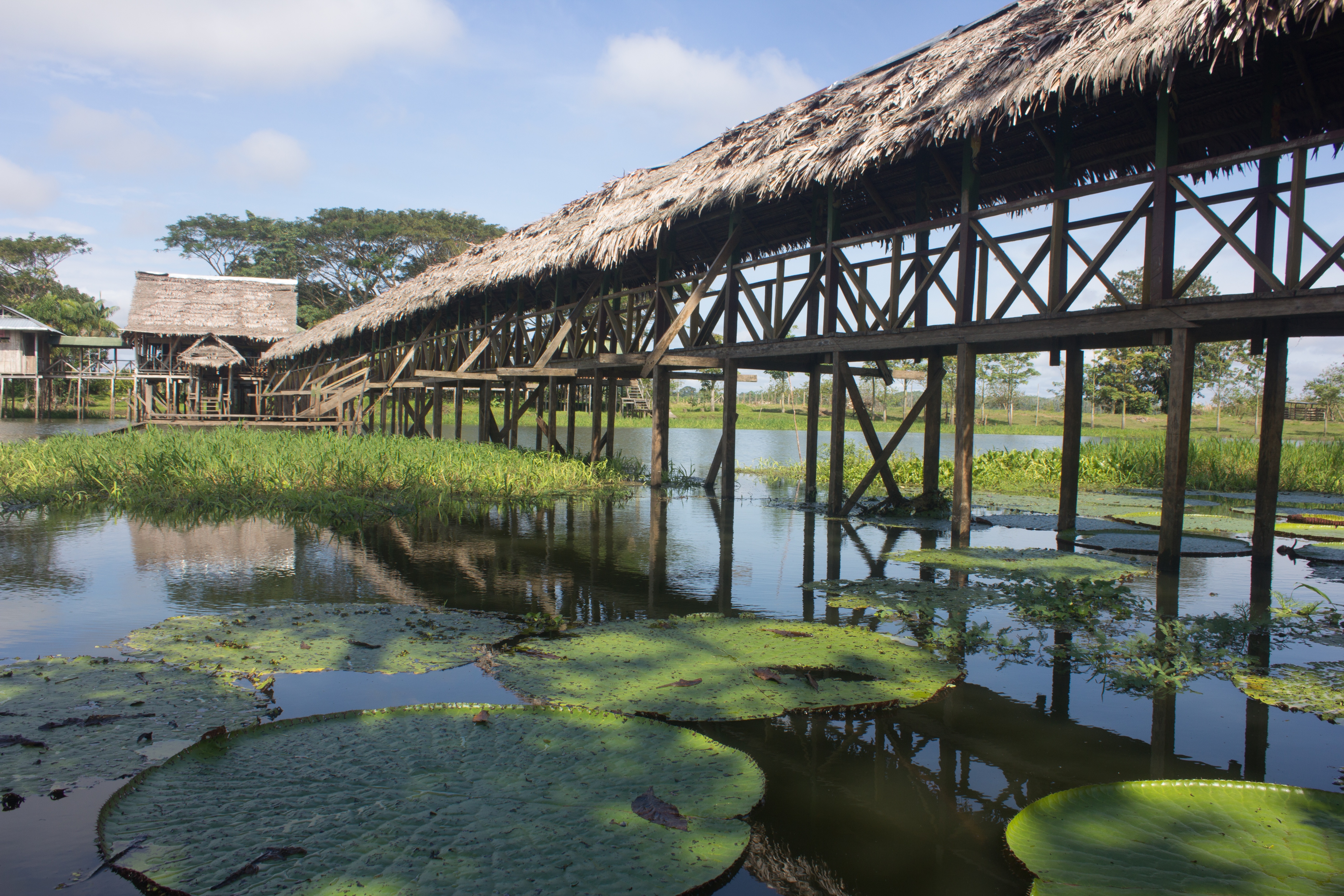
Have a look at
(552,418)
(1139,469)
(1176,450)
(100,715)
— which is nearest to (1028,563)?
(1176,450)

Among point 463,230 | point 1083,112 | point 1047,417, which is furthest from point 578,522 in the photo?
point 1047,417

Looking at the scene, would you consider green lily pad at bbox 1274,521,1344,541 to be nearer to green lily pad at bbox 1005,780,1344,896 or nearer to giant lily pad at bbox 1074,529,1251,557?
giant lily pad at bbox 1074,529,1251,557

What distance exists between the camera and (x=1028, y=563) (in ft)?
19.4

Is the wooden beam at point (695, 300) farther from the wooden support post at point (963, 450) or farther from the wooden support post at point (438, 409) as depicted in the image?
the wooden support post at point (438, 409)

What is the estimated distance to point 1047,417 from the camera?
60250 mm

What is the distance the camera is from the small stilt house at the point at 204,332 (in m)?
29.4

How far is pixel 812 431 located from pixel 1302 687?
7643 mm

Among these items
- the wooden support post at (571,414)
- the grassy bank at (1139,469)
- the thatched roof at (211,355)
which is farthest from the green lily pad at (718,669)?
the thatched roof at (211,355)

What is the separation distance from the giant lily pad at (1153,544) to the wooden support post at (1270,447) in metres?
0.22

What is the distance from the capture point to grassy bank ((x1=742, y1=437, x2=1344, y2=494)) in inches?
516

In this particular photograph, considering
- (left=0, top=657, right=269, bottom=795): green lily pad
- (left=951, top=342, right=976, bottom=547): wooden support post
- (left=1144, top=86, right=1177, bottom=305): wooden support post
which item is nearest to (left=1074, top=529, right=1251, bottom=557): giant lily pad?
(left=951, top=342, right=976, bottom=547): wooden support post

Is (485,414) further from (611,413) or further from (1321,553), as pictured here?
(1321,553)

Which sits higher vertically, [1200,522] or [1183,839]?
[1200,522]

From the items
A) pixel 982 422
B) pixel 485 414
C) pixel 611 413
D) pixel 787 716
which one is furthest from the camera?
pixel 982 422
